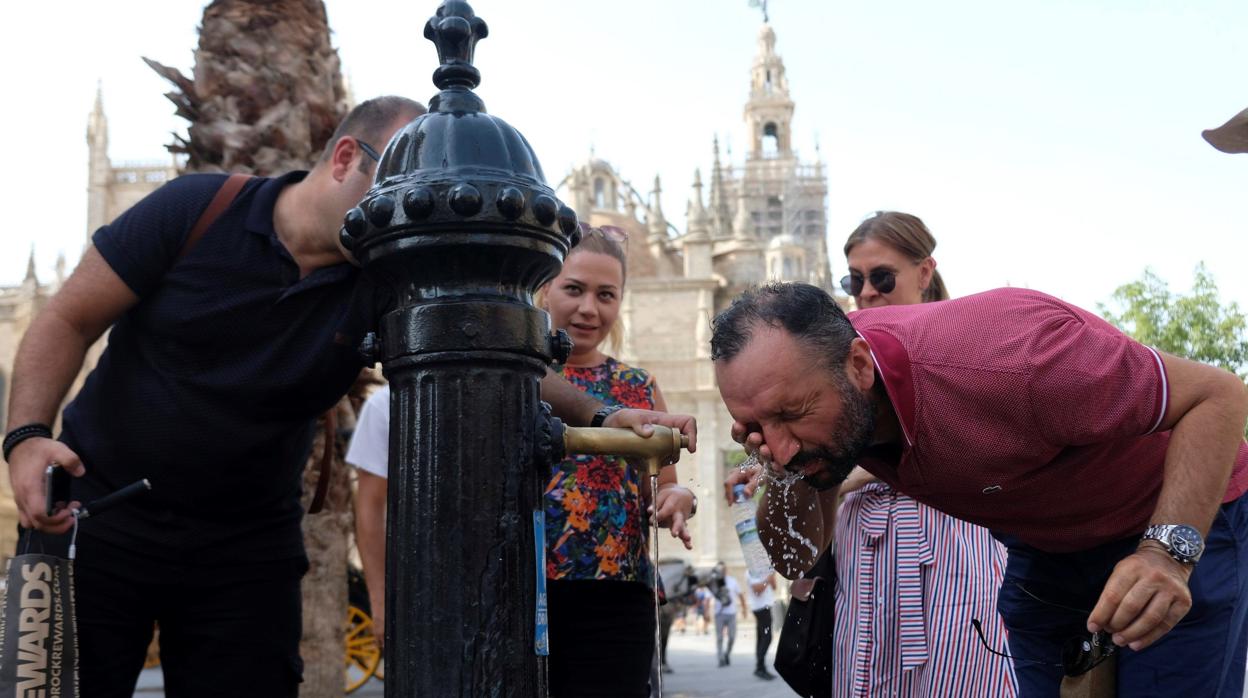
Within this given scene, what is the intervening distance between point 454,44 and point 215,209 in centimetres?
96

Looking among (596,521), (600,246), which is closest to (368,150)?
(600,246)

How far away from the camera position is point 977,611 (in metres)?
3.50

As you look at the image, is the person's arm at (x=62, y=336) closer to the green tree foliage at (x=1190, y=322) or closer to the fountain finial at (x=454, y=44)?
the fountain finial at (x=454, y=44)

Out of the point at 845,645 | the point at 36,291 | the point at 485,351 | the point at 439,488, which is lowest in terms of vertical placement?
the point at 845,645

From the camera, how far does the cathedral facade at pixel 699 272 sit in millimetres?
52594

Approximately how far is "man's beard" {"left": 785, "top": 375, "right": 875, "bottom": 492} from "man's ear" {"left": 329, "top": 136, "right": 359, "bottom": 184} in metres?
1.22

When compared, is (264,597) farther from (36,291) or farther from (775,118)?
(775,118)

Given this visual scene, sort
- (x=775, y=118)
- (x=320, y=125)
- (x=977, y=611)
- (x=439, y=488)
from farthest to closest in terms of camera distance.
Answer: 1. (x=775, y=118)
2. (x=320, y=125)
3. (x=977, y=611)
4. (x=439, y=488)

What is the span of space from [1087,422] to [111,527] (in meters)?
2.12

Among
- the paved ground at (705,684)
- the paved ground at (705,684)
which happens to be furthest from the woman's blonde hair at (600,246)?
the paved ground at (705,684)

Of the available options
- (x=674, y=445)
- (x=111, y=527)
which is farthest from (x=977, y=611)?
(x=111, y=527)

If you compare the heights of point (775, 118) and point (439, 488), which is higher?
point (775, 118)

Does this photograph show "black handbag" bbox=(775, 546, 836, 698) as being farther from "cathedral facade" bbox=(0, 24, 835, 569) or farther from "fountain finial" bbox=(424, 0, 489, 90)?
"cathedral facade" bbox=(0, 24, 835, 569)

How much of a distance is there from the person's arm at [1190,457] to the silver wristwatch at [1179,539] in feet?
0.05
